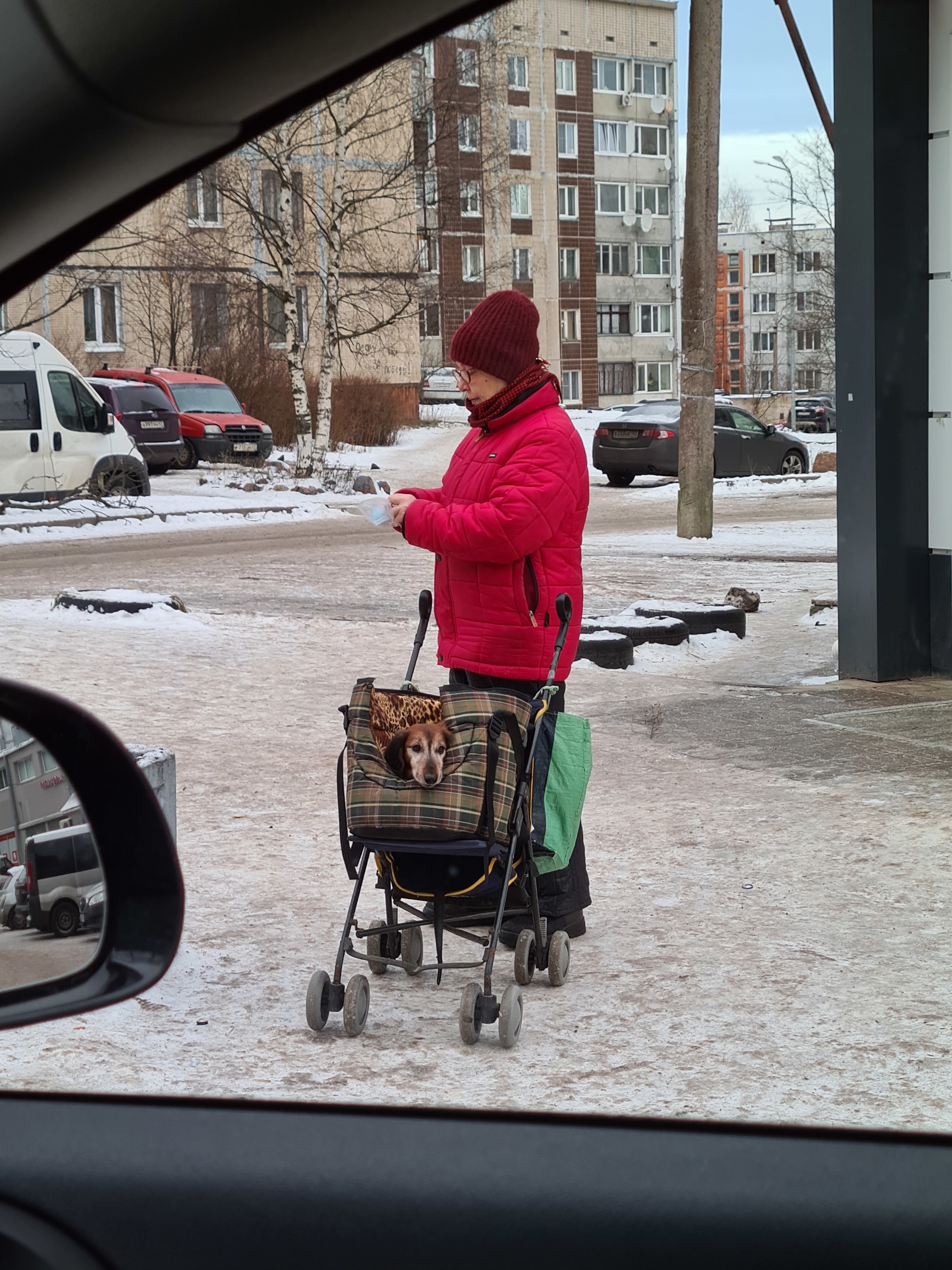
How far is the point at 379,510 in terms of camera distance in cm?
407

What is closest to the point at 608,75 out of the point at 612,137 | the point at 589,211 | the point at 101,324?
the point at 612,137

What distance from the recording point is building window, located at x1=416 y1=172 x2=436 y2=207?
2650 centimetres

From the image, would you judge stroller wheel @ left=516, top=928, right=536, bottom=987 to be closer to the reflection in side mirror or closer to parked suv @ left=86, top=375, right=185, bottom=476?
the reflection in side mirror

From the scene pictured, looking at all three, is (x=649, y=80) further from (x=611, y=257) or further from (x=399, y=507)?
(x=399, y=507)

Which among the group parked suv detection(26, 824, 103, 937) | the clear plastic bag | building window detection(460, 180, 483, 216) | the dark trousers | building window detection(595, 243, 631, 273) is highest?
building window detection(595, 243, 631, 273)

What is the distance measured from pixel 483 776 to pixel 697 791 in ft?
9.30

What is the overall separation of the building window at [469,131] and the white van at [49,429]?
9.10 metres

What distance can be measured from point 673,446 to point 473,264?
108 ft

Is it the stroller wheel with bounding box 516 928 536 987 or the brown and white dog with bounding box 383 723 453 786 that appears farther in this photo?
the stroller wheel with bounding box 516 928 536 987

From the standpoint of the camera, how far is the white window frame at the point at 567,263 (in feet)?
244

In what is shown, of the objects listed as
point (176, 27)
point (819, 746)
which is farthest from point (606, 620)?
point (176, 27)

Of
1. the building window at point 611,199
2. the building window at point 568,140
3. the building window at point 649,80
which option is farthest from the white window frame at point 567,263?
the building window at point 649,80

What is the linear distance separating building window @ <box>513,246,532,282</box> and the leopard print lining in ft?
222

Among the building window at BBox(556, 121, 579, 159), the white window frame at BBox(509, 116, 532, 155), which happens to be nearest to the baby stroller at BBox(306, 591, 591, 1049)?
the white window frame at BBox(509, 116, 532, 155)
